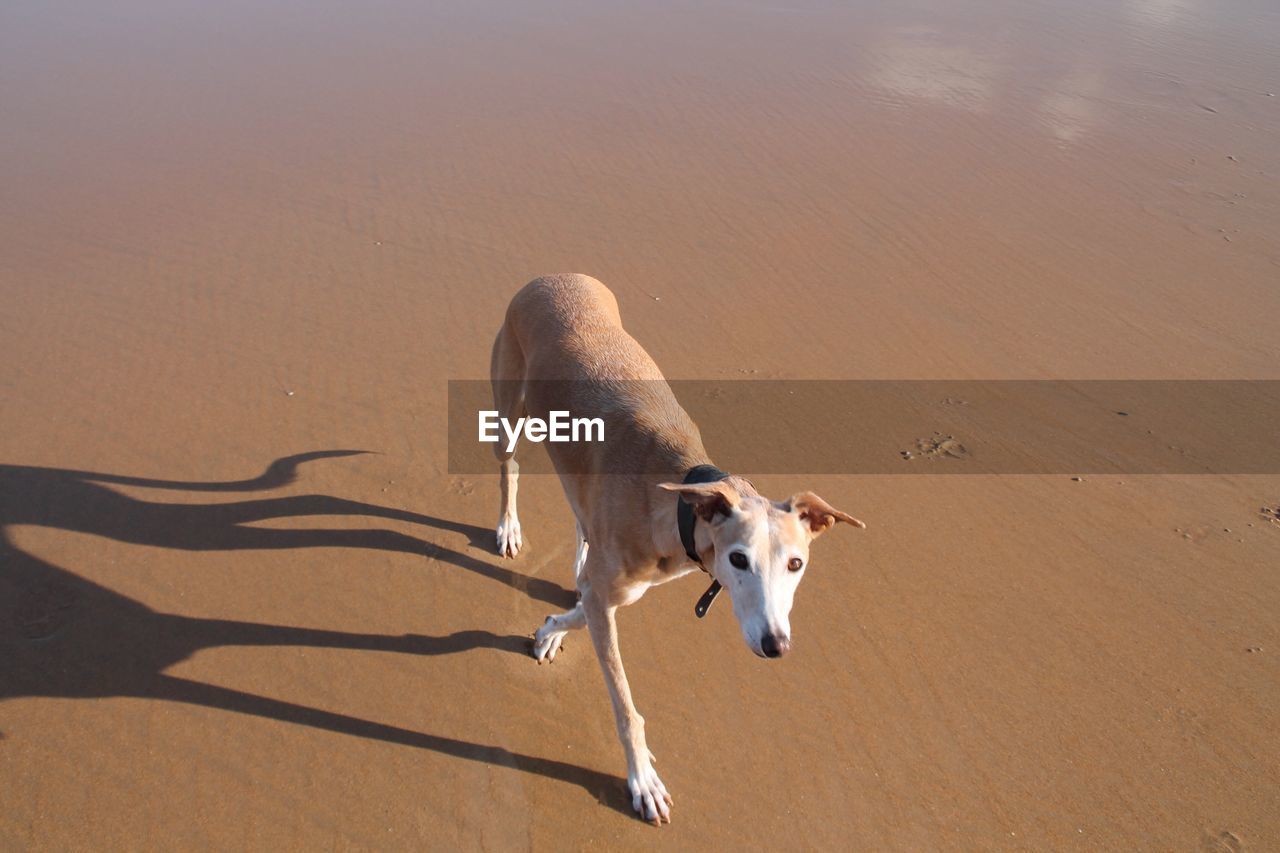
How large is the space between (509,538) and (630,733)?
162 cm

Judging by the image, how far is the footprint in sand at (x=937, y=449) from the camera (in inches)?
224

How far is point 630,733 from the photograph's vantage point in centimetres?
369

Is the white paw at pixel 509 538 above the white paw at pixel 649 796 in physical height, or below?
above

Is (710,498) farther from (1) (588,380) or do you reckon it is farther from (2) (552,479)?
(2) (552,479)

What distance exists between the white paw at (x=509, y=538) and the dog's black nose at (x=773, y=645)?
2.40 meters

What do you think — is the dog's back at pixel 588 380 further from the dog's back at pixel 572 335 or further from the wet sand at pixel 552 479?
the wet sand at pixel 552 479

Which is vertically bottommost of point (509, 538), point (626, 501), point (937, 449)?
point (509, 538)

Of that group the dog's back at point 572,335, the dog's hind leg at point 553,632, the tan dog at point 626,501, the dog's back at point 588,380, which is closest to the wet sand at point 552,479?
the dog's hind leg at point 553,632

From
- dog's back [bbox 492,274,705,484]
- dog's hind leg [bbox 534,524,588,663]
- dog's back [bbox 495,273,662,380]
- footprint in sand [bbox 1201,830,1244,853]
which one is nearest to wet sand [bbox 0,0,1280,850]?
footprint in sand [bbox 1201,830,1244,853]

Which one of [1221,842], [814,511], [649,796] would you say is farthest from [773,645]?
[1221,842]

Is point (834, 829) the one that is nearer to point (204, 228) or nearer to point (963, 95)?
point (204, 228)

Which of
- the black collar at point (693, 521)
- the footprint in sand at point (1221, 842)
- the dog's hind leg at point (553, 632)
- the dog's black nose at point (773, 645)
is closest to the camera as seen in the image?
the dog's black nose at point (773, 645)

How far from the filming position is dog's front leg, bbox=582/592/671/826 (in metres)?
3.68

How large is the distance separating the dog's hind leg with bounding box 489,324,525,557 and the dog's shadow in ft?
0.54
